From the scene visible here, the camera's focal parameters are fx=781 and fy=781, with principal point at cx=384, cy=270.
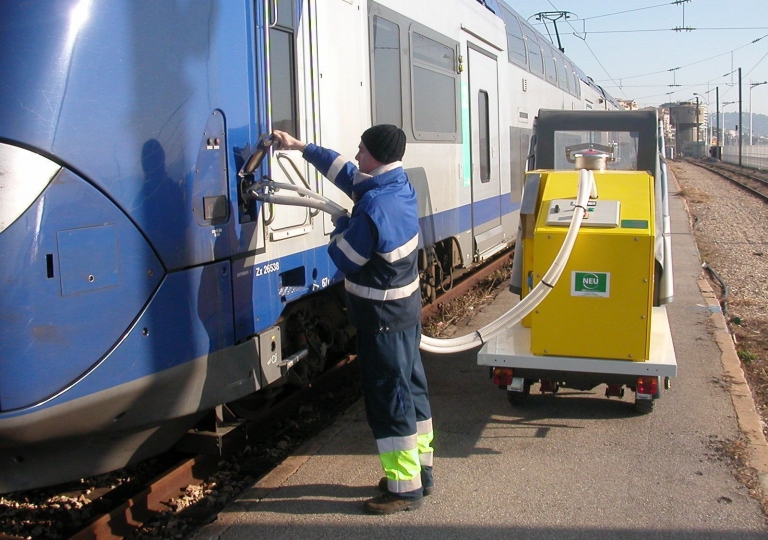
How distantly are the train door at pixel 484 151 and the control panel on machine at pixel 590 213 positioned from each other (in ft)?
11.4

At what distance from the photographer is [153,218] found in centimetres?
349

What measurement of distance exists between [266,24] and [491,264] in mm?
8314

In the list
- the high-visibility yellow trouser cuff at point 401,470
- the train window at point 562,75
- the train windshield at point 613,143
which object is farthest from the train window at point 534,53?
the high-visibility yellow trouser cuff at point 401,470

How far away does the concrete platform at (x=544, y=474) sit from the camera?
3.87 m

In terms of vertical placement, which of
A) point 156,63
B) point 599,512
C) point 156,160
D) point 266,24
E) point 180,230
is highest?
point 266,24

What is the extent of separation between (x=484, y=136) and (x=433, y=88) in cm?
217

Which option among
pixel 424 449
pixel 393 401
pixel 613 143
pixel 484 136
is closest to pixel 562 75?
pixel 484 136

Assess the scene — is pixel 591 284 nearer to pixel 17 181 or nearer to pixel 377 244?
pixel 377 244

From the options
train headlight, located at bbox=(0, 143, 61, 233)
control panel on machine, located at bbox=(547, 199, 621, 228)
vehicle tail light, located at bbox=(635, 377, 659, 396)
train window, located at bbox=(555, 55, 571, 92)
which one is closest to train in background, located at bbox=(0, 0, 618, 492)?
train headlight, located at bbox=(0, 143, 61, 233)

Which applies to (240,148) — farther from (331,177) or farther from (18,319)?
(18,319)

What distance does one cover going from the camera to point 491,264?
12.1 meters

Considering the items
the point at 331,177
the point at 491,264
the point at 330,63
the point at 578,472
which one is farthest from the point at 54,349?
the point at 491,264

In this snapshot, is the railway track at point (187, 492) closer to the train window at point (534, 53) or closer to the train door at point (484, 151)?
the train door at point (484, 151)

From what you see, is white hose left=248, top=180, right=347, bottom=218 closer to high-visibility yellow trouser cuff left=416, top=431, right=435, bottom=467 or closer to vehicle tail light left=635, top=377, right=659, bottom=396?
high-visibility yellow trouser cuff left=416, top=431, right=435, bottom=467
